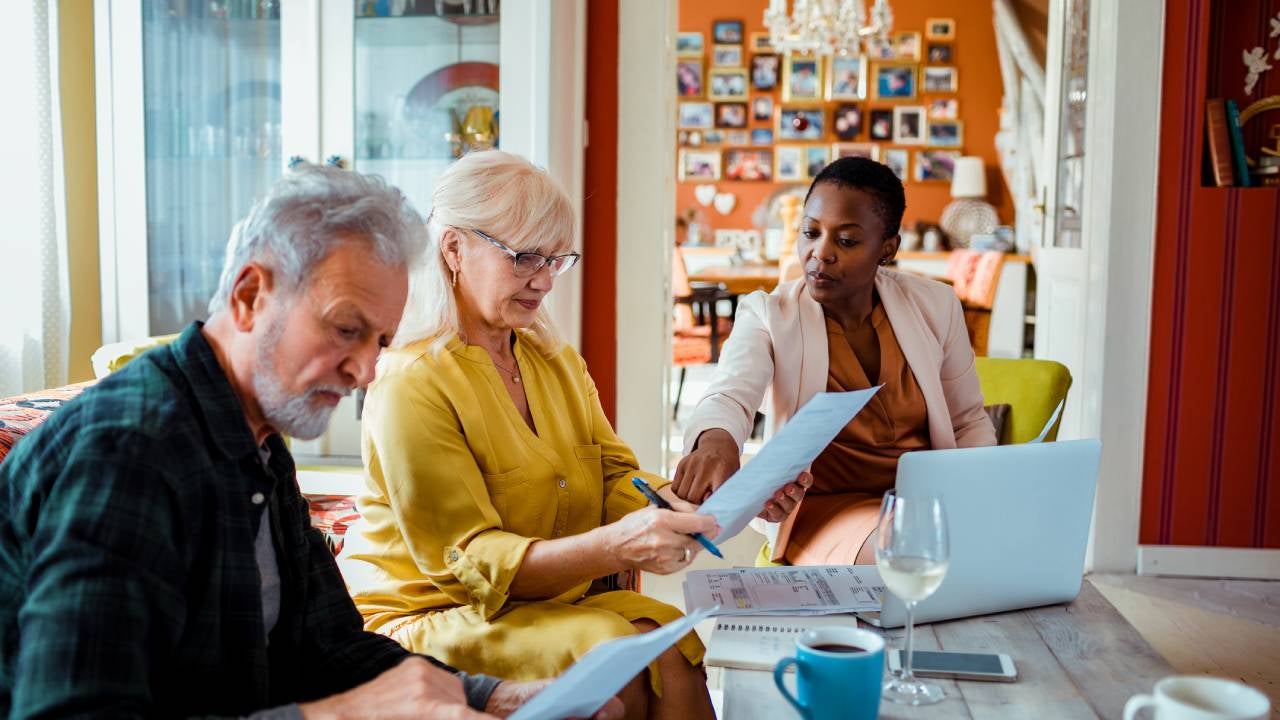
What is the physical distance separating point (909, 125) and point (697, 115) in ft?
5.50

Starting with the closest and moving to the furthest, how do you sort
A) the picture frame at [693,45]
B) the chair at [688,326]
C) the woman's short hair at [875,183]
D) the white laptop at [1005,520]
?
the white laptop at [1005,520], the woman's short hair at [875,183], the chair at [688,326], the picture frame at [693,45]

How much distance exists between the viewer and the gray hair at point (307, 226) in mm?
1122

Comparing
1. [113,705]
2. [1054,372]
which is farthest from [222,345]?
[1054,372]

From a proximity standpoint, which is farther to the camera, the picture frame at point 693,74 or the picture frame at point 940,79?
the picture frame at point 693,74

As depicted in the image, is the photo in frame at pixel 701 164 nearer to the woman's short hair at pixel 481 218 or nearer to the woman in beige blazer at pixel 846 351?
the woman in beige blazer at pixel 846 351

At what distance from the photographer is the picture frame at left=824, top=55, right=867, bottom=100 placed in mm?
9000

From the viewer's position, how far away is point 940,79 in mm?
8867

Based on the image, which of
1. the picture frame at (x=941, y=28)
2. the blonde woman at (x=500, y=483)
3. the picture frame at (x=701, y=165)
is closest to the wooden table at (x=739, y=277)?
the picture frame at (x=701, y=165)

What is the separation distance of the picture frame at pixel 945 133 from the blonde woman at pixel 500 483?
297 inches

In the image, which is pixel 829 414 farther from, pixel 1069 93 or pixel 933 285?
pixel 1069 93

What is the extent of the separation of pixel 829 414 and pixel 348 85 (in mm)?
2754

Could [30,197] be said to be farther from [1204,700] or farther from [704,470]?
[1204,700]

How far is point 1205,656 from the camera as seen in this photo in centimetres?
309

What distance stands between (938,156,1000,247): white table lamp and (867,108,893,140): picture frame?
61 centimetres
